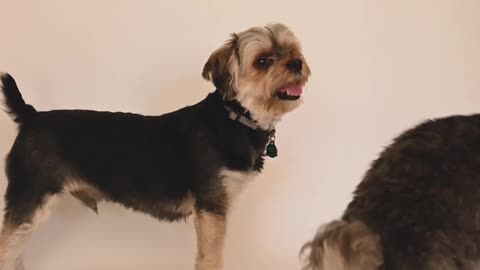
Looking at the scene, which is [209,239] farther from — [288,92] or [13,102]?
A: [13,102]

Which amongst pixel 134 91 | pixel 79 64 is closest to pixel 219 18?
pixel 134 91

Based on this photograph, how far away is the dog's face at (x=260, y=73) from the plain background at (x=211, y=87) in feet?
1.13

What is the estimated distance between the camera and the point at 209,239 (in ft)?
4.69

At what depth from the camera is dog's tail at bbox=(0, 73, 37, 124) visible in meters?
1.45

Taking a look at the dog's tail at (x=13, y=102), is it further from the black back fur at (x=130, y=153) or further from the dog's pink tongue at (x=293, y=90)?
the dog's pink tongue at (x=293, y=90)

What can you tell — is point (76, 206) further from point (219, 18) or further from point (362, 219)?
point (362, 219)

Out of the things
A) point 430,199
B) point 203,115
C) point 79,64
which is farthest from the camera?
point 79,64

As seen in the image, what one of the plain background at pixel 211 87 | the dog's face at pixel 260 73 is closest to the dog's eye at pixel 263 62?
the dog's face at pixel 260 73

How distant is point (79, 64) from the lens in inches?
68.6

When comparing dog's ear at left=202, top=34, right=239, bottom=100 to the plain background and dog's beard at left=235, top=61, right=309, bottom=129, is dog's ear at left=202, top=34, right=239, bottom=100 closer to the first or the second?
dog's beard at left=235, top=61, right=309, bottom=129

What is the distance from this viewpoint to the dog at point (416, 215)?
0.82 m

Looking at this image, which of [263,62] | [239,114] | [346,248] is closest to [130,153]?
[239,114]

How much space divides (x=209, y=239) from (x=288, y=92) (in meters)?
0.43

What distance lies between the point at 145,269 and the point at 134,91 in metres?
0.57
